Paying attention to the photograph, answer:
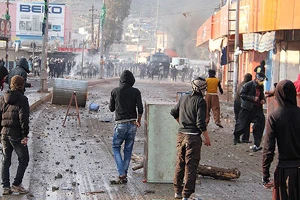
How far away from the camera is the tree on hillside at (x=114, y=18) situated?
306 ft

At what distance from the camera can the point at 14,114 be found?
7949mm

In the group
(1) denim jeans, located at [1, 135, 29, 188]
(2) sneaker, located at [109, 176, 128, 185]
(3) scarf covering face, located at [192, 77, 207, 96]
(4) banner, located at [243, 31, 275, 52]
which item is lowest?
(2) sneaker, located at [109, 176, 128, 185]

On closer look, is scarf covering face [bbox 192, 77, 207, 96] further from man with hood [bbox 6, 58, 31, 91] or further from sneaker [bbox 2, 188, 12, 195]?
man with hood [bbox 6, 58, 31, 91]

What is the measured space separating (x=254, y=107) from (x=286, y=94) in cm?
775

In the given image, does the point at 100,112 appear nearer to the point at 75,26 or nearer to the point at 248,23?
the point at 248,23

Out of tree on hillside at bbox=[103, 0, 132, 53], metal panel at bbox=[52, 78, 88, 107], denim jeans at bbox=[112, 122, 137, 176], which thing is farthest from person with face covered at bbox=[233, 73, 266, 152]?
tree on hillside at bbox=[103, 0, 132, 53]

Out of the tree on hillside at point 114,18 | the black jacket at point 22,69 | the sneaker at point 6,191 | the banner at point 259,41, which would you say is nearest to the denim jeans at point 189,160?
the sneaker at point 6,191

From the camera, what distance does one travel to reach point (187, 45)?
324 ft

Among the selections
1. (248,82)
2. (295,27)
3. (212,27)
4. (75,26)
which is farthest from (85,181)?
(75,26)

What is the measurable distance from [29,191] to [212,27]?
32598 mm

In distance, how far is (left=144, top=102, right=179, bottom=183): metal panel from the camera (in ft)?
29.6

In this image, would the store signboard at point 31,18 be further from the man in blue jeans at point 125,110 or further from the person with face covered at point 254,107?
the man in blue jeans at point 125,110

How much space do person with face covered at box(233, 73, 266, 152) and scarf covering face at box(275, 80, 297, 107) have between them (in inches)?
287

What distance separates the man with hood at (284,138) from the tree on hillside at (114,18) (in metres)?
87.6
